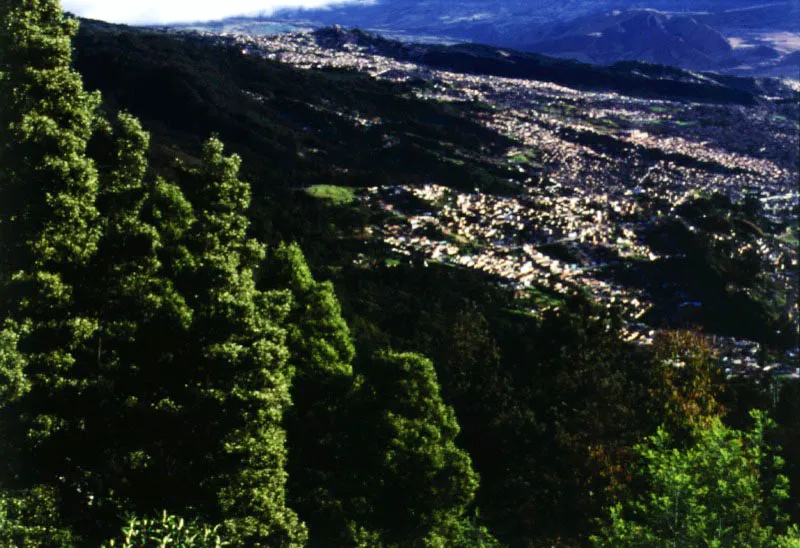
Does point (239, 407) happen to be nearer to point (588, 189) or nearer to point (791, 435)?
point (791, 435)

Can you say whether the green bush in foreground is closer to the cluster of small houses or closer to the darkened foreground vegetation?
the darkened foreground vegetation

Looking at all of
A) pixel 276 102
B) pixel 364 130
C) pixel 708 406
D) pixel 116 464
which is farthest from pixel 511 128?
pixel 116 464

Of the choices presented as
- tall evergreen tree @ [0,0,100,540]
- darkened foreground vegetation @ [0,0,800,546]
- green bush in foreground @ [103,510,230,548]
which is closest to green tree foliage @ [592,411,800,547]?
darkened foreground vegetation @ [0,0,800,546]

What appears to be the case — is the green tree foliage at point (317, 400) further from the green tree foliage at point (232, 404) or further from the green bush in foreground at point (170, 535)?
the green bush in foreground at point (170, 535)

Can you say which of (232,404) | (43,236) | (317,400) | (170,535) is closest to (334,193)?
(317,400)

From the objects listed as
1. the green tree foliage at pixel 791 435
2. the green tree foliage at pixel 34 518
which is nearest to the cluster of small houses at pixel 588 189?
the green tree foliage at pixel 791 435

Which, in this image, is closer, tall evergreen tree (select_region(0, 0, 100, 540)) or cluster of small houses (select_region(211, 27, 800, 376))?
tall evergreen tree (select_region(0, 0, 100, 540))
